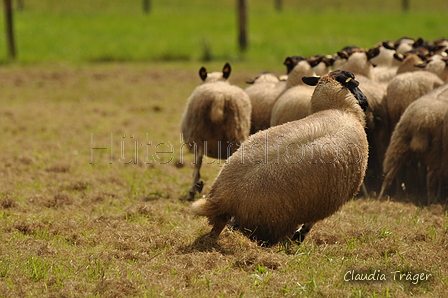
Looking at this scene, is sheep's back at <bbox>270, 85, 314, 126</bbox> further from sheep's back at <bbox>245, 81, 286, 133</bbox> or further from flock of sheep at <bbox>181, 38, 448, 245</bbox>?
sheep's back at <bbox>245, 81, 286, 133</bbox>

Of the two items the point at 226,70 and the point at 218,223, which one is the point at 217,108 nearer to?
the point at 226,70

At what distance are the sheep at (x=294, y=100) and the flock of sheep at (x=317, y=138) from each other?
0.01 m

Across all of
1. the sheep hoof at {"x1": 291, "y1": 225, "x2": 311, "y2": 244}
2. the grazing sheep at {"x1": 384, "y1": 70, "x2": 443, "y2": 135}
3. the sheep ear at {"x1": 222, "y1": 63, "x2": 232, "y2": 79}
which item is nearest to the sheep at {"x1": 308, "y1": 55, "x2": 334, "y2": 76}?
the grazing sheep at {"x1": 384, "y1": 70, "x2": 443, "y2": 135}

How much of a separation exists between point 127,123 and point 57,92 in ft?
13.8

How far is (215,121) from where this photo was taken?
616cm

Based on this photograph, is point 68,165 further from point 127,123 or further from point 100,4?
point 100,4

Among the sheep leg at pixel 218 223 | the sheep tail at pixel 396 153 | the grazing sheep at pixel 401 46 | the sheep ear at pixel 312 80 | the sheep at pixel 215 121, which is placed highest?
the grazing sheep at pixel 401 46

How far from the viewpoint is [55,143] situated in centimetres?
904

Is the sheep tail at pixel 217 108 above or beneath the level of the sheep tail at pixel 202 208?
above

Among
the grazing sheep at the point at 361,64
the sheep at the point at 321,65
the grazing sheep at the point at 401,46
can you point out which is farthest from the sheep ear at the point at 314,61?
the grazing sheep at the point at 401,46

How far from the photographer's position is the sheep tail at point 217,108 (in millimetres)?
6066

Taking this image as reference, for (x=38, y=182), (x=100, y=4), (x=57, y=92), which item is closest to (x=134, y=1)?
(x=100, y=4)

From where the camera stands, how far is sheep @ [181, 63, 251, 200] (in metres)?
6.19

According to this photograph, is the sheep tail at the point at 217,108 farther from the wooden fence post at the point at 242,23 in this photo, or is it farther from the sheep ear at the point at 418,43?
the wooden fence post at the point at 242,23
